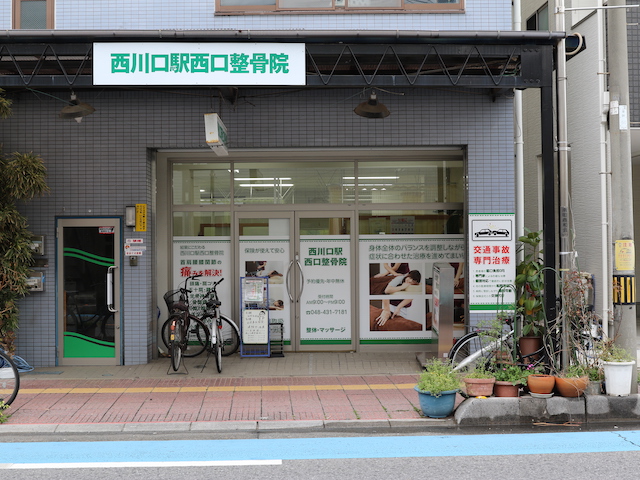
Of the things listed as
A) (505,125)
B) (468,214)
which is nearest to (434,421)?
(468,214)

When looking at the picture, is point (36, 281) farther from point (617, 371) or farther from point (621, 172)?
point (621, 172)

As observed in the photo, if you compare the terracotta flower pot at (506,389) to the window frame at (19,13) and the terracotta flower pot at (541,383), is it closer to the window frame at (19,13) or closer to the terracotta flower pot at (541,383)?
the terracotta flower pot at (541,383)

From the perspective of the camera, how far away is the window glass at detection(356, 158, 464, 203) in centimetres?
1098

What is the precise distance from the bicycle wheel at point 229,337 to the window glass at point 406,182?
2.95 m

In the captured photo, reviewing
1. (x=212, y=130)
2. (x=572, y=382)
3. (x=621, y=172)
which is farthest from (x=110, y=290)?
(x=621, y=172)

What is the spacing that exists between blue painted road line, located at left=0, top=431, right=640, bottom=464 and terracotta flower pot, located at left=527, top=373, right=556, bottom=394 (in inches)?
21.1

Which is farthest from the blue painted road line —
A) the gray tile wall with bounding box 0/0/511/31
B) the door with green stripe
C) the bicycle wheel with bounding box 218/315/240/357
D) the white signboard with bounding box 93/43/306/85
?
the gray tile wall with bounding box 0/0/511/31

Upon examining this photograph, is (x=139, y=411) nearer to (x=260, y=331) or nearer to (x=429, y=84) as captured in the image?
(x=260, y=331)

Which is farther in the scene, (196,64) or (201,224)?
(201,224)

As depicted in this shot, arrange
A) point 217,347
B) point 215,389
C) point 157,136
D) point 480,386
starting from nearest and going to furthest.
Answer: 1. point 480,386
2. point 215,389
3. point 217,347
4. point 157,136

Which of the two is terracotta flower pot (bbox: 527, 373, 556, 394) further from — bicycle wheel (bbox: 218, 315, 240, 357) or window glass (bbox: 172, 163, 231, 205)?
window glass (bbox: 172, 163, 231, 205)

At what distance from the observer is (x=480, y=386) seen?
7.18 m

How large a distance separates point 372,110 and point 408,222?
2552 millimetres

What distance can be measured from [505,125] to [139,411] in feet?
22.5
